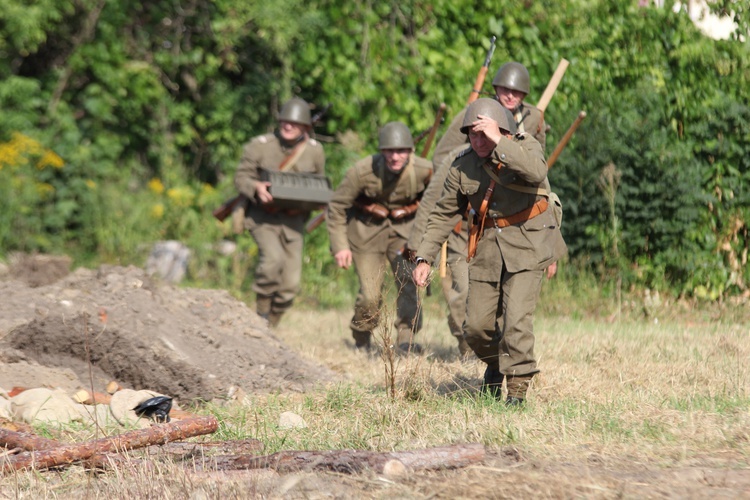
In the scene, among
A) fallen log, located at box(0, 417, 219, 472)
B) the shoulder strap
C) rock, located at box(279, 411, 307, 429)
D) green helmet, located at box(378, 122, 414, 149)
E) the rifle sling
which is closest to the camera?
fallen log, located at box(0, 417, 219, 472)

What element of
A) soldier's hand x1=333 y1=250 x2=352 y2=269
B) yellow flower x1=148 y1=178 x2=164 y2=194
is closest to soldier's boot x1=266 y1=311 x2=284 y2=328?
soldier's hand x1=333 y1=250 x2=352 y2=269

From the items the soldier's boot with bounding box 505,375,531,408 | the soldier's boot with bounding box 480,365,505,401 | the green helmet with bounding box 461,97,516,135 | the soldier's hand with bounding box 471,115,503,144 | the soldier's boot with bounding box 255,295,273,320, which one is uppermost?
the green helmet with bounding box 461,97,516,135

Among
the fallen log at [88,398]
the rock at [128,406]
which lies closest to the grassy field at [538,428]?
the rock at [128,406]

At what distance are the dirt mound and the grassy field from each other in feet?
1.53

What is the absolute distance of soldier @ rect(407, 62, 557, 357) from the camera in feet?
24.2

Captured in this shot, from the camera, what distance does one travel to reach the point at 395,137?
28.3 ft

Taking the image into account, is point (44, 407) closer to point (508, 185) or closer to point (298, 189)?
point (508, 185)

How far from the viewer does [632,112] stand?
410 inches

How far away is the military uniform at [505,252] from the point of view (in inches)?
245

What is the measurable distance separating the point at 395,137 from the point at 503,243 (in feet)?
8.40

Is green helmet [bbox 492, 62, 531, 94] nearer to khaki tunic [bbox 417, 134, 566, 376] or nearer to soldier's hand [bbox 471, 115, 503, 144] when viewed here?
khaki tunic [bbox 417, 134, 566, 376]

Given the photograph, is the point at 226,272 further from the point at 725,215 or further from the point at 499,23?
the point at 725,215

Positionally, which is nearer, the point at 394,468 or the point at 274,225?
the point at 394,468

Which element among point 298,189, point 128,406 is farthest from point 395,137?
point 128,406
